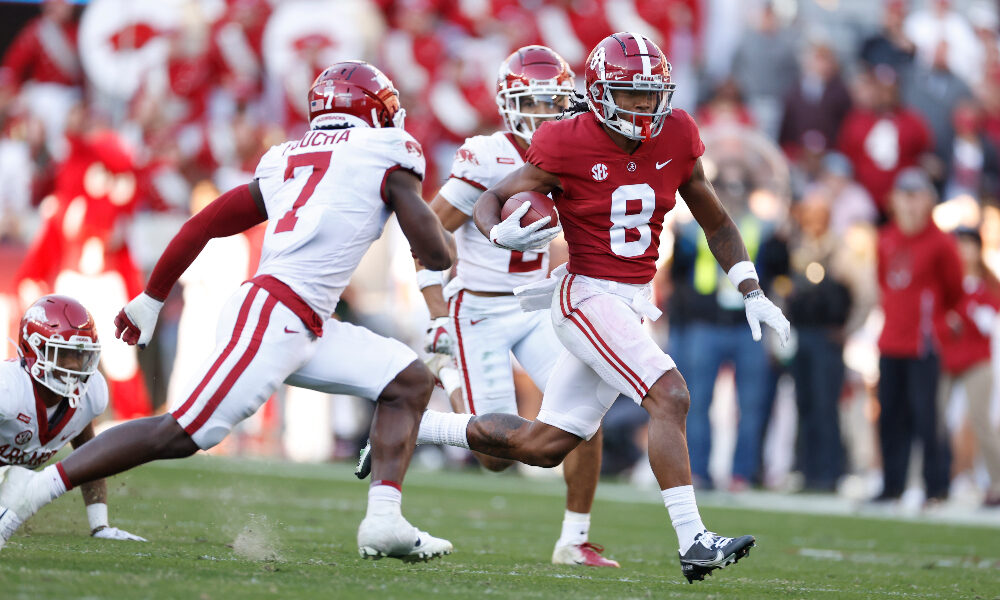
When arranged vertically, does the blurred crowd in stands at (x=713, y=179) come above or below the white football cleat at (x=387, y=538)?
above

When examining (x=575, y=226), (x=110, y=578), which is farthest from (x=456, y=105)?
(x=110, y=578)

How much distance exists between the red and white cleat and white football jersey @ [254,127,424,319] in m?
1.56

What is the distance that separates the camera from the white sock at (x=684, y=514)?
4.71 meters

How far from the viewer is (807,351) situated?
10570 mm

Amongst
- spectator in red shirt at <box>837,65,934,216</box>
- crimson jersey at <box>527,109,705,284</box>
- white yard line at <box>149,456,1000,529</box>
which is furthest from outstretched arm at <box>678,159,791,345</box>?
spectator in red shirt at <box>837,65,934,216</box>

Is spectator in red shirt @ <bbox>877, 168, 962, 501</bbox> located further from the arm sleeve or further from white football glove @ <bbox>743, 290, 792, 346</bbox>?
the arm sleeve

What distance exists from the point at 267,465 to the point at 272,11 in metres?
5.70

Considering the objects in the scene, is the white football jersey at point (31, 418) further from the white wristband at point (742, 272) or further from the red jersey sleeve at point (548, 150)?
the white wristband at point (742, 272)

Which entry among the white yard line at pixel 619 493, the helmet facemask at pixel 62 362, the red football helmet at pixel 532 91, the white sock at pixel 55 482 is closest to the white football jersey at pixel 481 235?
the red football helmet at pixel 532 91

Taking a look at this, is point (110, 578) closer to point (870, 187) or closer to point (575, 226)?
point (575, 226)

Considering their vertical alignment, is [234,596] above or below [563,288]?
below

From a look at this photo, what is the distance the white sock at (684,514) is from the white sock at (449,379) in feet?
5.96

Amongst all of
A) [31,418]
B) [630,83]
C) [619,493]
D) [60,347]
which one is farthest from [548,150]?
[619,493]

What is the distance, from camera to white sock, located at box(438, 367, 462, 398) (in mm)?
6469
